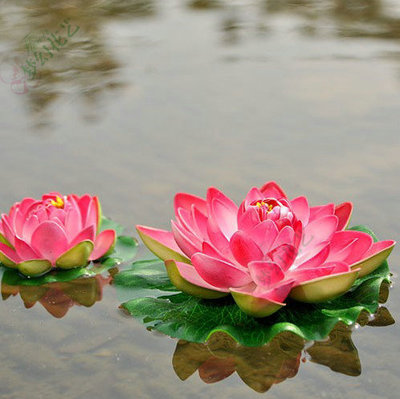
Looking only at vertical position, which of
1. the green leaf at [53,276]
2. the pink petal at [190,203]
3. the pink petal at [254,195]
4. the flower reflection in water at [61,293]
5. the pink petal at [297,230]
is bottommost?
the flower reflection in water at [61,293]

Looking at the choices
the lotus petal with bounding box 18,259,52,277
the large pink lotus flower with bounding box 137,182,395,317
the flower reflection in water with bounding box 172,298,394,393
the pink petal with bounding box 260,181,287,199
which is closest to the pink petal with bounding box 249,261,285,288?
the large pink lotus flower with bounding box 137,182,395,317

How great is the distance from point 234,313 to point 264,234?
16 cm

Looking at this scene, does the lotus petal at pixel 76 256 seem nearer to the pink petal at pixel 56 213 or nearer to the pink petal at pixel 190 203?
the pink petal at pixel 56 213

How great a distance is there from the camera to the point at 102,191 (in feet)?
6.53

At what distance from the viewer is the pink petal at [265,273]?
1.33m

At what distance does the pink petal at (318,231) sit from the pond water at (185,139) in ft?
0.55

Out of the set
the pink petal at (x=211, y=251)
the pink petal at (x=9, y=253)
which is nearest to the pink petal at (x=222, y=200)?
the pink petal at (x=211, y=251)

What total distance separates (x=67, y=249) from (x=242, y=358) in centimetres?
50

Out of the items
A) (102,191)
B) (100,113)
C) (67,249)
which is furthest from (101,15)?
(67,249)

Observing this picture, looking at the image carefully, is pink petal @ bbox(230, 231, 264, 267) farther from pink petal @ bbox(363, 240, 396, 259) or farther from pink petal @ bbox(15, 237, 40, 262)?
pink petal @ bbox(15, 237, 40, 262)

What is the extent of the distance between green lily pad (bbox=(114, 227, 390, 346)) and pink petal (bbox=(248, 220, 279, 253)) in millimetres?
128

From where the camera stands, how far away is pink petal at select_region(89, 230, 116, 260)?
5.44 feet

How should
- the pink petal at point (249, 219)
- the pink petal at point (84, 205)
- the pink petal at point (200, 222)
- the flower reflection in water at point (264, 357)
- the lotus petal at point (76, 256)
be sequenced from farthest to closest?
1. the pink petal at point (84, 205)
2. the lotus petal at point (76, 256)
3. the pink petal at point (200, 222)
4. the pink petal at point (249, 219)
5. the flower reflection in water at point (264, 357)

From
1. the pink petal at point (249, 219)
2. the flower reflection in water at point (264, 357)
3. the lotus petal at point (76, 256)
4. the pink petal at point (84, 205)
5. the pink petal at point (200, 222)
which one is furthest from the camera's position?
the pink petal at point (84, 205)
